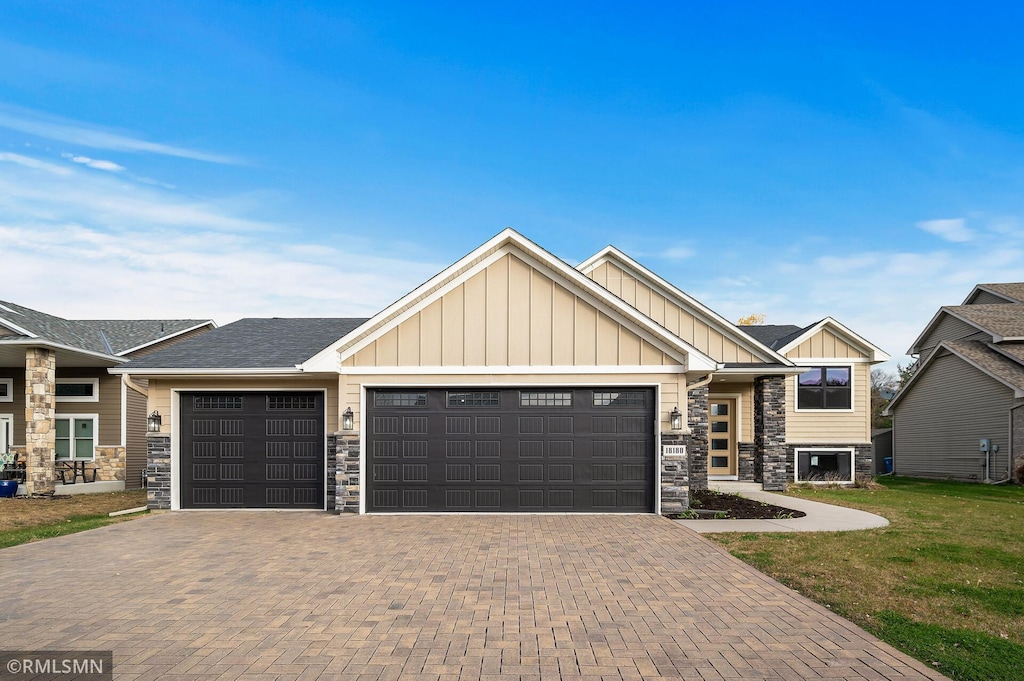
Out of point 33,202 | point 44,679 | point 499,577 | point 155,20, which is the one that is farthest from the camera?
point 33,202

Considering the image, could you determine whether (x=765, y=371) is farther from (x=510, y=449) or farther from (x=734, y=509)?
(x=510, y=449)

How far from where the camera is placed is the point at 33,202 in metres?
18.7

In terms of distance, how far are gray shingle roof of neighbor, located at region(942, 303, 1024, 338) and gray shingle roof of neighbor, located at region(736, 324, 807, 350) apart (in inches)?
307

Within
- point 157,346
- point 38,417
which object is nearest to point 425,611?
point 38,417

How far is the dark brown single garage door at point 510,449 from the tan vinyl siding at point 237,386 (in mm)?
1035

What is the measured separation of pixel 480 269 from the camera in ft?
40.2

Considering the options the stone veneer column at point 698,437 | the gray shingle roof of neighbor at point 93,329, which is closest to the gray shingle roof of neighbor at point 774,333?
the stone veneer column at point 698,437

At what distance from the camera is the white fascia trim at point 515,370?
1223 centimetres

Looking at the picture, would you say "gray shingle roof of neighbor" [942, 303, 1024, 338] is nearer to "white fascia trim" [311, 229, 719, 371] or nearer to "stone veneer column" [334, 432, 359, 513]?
"white fascia trim" [311, 229, 719, 371]

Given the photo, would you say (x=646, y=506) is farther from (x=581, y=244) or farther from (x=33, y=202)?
(x=33, y=202)

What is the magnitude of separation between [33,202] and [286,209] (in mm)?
7177

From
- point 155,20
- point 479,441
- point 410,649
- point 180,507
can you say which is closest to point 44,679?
point 410,649

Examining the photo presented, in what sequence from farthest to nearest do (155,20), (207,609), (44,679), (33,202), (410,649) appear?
(33,202), (155,20), (207,609), (410,649), (44,679)

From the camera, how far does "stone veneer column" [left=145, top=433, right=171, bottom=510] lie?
13203mm
